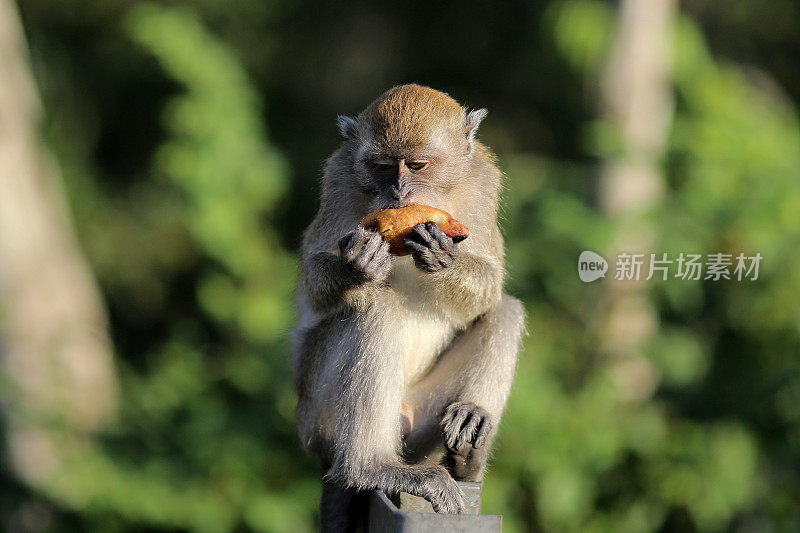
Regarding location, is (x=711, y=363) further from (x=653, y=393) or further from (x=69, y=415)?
(x=69, y=415)

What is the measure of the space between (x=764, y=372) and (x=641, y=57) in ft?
10.1

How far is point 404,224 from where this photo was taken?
3.69 meters

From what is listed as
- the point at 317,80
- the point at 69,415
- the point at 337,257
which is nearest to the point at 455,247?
the point at 337,257

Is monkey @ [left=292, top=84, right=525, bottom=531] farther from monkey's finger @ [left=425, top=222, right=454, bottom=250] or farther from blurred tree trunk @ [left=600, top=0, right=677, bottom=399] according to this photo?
blurred tree trunk @ [left=600, top=0, right=677, bottom=399]

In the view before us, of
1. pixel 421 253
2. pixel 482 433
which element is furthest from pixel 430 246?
pixel 482 433

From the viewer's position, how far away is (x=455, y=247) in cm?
372

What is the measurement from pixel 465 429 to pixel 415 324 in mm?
581

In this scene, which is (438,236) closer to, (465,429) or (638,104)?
(465,429)

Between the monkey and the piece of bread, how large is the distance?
0.04 m

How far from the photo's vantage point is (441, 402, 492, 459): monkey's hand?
12.5ft

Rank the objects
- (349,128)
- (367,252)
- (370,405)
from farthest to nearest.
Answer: (349,128) < (370,405) < (367,252)

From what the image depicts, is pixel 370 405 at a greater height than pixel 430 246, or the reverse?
pixel 430 246

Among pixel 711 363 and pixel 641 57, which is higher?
pixel 641 57

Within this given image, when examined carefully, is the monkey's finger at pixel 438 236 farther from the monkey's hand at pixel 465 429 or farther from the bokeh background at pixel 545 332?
the bokeh background at pixel 545 332
